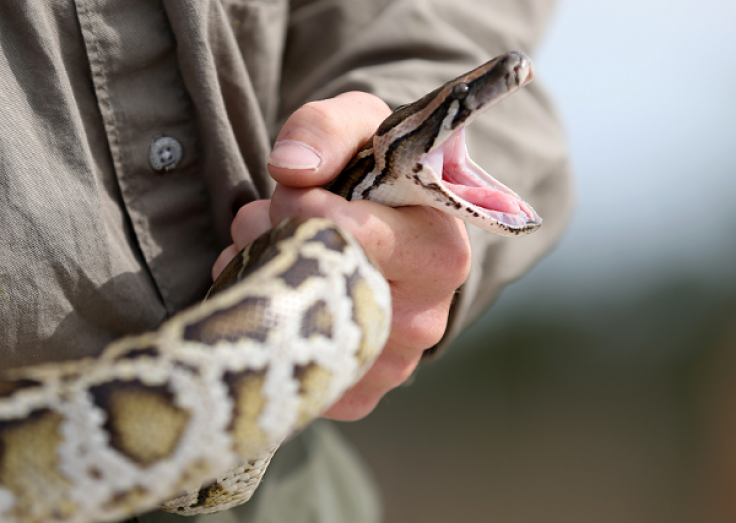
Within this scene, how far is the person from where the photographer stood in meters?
1.58

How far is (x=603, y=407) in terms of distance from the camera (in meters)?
14.7

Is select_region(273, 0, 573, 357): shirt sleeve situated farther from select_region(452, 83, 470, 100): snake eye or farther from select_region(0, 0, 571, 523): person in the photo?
select_region(452, 83, 470, 100): snake eye

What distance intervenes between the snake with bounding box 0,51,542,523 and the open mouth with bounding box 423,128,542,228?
0.54 meters

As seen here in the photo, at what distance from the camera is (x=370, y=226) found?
1586 mm

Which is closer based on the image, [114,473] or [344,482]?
[114,473]

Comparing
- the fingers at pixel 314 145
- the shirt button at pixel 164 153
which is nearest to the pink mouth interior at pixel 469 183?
the fingers at pixel 314 145

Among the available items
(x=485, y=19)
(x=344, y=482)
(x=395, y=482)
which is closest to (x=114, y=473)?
(x=344, y=482)

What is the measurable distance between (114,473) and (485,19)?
224cm

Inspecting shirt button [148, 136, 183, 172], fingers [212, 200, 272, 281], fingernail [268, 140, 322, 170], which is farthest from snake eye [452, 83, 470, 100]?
shirt button [148, 136, 183, 172]

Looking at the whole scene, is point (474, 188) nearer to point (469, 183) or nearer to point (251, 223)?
point (469, 183)

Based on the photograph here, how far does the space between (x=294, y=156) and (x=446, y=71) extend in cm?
105

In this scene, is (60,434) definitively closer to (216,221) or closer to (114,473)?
(114,473)

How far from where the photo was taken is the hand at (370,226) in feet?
5.23

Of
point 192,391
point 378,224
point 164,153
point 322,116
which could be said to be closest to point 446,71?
point 322,116
